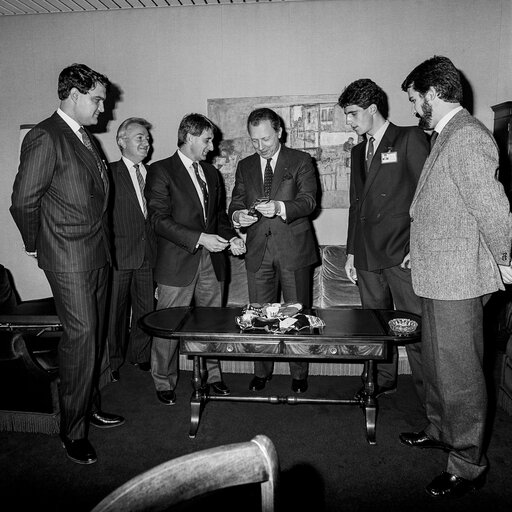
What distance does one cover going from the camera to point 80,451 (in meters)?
2.54

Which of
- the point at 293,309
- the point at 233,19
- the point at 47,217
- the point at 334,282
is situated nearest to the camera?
the point at 47,217

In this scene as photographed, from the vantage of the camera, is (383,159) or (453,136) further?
(383,159)

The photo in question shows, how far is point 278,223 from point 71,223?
1.36 m

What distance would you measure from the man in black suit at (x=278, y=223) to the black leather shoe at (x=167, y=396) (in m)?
0.65

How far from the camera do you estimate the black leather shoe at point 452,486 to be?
217 cm

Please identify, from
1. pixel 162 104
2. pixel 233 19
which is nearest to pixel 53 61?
pixel 162 104

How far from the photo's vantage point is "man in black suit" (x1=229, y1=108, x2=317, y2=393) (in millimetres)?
3186

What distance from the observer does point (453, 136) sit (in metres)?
2.05

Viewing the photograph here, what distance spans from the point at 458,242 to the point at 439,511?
4.01 feet

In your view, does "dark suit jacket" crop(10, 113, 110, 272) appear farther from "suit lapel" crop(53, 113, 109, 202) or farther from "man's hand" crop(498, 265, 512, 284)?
"man's hand" crop(498, 265, 512, 284)

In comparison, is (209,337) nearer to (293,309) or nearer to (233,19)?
(293,309)

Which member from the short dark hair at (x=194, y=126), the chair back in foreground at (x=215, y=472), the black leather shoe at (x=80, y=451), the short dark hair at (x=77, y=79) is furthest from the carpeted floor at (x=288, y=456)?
the short dark hair at (x=77, y=79)

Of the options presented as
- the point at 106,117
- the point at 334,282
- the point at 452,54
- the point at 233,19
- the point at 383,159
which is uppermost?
the point at 233,19

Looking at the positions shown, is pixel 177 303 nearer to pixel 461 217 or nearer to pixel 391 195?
pixel 391 195
